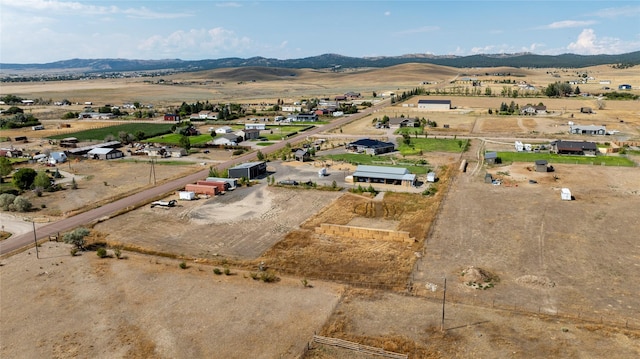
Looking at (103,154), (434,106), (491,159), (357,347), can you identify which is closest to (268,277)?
(357,347)

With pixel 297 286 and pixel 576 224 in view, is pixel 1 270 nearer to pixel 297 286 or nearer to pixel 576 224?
pixel 297 286

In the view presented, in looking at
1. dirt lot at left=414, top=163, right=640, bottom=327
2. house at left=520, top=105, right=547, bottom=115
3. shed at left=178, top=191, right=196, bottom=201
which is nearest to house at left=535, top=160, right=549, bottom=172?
dirt lot at left=414, top=163, right=640, bottom=327

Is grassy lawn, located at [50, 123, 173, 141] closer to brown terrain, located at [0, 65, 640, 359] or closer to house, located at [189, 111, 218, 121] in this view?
house, located at [189, 111, 218, 121]

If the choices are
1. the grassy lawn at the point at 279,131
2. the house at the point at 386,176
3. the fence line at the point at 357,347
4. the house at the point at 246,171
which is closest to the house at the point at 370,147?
the house at the point at 386,176

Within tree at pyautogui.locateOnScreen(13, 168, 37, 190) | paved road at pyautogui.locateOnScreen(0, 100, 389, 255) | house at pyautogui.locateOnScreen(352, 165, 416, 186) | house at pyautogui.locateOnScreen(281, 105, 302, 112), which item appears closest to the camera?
paved road at pyautogui.locateOnScreen(0, 100, 389, 255)

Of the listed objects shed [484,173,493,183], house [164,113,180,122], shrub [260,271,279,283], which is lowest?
shrub [260,271,279,283]

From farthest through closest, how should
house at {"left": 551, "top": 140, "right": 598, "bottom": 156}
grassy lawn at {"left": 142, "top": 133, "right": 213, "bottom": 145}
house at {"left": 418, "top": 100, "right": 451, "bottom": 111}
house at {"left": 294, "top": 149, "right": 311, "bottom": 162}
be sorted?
1. house at {"left": 418, "top": 100, "right": 451, "bottom": 111}
2. grassy lawn at {"left": 142, "top": 133, "right": 213, "bottom": 145}
3. house at {"left": 551, "top": 140, "right": 598, "bottom": 156}
4. house at {"left": 294, "top": 149, "right": 311, "bottom": 162}
